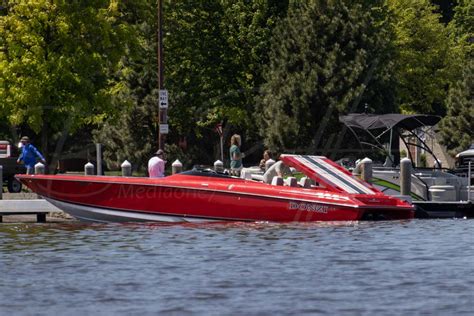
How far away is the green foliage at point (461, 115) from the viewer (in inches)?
2447

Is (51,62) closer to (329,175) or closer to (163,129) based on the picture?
(163,129)

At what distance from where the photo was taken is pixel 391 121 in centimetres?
3353

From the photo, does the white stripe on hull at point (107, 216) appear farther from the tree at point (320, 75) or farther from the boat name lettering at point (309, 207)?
the tree at point (320, 75)

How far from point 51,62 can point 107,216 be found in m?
14.9

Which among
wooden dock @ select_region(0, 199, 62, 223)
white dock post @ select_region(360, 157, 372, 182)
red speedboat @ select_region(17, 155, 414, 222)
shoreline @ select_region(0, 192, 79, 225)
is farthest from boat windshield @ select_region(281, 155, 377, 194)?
wooden dock @ select_region(0, 199, 62, 223)

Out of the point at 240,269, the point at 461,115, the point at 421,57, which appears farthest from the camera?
the point at 421,57

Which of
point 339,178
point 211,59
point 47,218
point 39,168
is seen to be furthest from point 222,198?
point 211,59

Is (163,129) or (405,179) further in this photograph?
(163,129)

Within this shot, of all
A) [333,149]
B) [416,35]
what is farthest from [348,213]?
[416,35]

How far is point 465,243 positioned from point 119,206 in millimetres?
8589

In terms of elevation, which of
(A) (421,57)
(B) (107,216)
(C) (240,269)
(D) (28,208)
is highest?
(A) (421,57)

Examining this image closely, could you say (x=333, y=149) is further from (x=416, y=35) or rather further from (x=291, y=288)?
(x=291, y=288)

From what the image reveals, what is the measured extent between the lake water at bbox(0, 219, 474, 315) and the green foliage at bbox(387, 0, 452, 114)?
39.3 metres

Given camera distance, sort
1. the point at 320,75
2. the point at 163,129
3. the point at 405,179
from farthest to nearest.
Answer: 1. the point at 320,75
2. the point at 163,129
3. the point at 405,179
